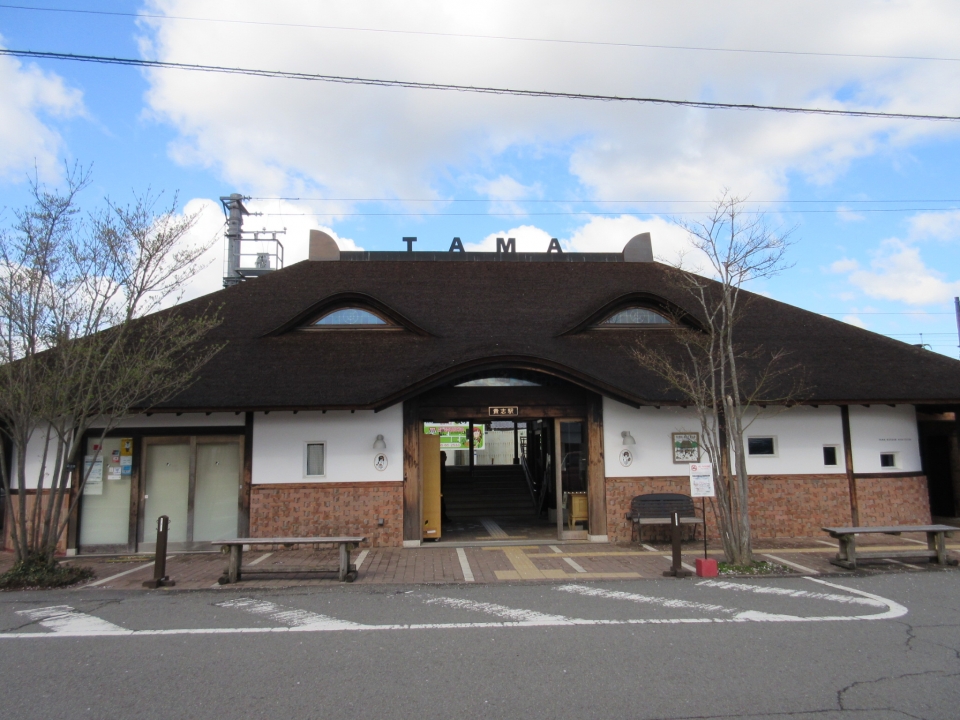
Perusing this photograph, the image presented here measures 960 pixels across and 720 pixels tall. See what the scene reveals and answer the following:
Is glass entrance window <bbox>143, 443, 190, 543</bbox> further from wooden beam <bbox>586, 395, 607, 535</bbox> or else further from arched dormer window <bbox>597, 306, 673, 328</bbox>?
arched dormer window <bbox>597, 306, 673, 328</bbox>

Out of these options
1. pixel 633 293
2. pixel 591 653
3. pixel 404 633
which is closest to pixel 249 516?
pixel 404 633

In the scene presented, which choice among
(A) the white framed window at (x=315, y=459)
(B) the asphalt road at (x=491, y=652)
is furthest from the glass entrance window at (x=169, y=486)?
(B) the asphalt road at (x=491, y=652)

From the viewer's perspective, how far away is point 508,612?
27.1 feet

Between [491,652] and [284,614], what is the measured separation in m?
2.95

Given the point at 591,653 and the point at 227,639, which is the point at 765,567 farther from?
the point at 227,639

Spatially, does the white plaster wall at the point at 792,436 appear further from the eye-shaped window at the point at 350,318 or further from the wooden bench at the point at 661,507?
the eye-shaped window at the point at 350,318

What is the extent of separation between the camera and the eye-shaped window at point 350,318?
1558 cm

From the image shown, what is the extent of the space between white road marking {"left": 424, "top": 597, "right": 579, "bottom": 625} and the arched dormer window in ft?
28.6

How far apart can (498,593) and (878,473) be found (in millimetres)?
8989

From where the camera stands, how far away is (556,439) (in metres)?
13.7

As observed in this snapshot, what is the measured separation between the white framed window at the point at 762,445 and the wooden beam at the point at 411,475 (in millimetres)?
6568

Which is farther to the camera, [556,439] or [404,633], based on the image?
[556,439]

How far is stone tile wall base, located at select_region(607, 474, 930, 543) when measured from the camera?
43.9ft

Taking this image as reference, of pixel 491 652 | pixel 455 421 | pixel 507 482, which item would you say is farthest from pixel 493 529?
pixel 491 652
